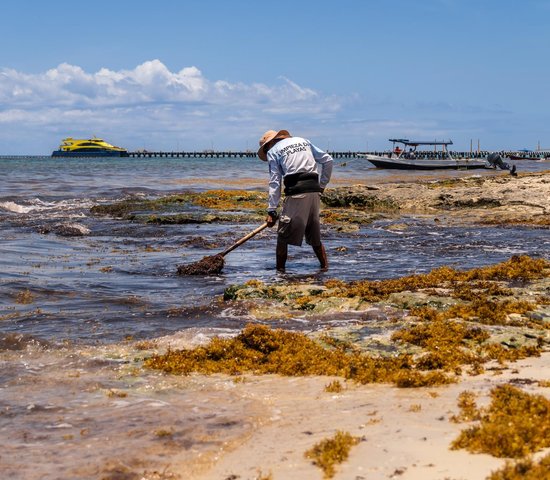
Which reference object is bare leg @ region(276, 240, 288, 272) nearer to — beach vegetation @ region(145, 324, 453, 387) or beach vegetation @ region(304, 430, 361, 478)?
beach vegetation @ region(145, 324, 453, 387)

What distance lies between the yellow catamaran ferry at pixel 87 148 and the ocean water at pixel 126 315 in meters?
133

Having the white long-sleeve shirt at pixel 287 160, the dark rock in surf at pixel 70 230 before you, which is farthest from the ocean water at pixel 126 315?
the white long-sleeve shirt at pixel 287 160

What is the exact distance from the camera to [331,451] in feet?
11.0

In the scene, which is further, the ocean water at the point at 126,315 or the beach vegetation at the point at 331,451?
the ocean water at the point at 126,315

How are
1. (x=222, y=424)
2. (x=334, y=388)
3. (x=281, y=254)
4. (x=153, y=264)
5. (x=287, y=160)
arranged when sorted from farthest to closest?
(x=153, y=264) < (x=281, y=254) < (x=287, y=160) < (x=334, y=388) < (x=222, y=424)

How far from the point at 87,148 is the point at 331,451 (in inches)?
5801

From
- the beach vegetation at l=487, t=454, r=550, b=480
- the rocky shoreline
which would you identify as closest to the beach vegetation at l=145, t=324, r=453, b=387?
the rocky shoreline

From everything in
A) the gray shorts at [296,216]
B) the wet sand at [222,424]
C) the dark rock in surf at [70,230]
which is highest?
the gray shorts at [296,216]

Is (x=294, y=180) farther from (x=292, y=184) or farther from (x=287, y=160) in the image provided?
(x=287, y=160)

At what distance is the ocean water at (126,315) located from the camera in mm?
3902

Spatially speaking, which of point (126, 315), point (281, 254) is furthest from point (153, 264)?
point (126, 315)

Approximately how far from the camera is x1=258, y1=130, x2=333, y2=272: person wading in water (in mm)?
9406

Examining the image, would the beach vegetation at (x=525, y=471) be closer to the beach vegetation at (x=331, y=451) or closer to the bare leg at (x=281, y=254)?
the beach vegetation at (x=331, y=451)

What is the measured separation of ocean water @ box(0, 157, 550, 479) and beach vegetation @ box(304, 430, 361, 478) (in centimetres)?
58
